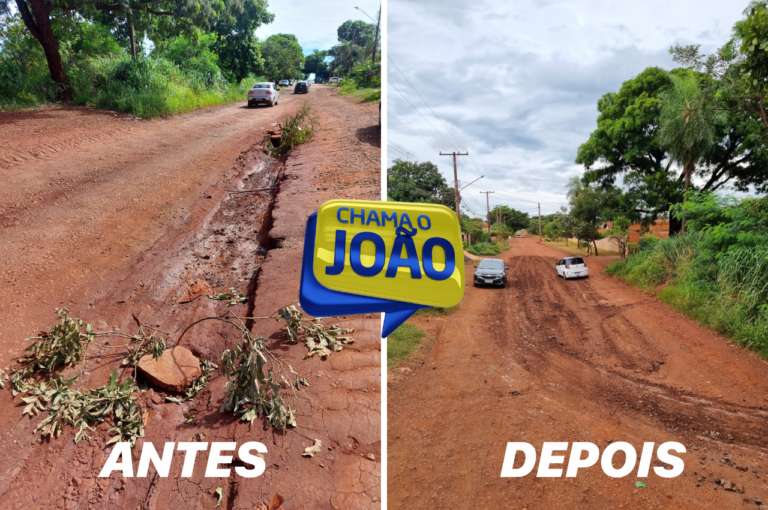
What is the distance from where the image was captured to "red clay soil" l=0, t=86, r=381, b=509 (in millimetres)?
A: 3004

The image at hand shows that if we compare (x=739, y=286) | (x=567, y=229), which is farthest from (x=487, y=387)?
(x=567, y=229)

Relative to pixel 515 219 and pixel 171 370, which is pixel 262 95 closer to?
pixel 171 370

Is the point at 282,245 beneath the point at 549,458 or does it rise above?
above

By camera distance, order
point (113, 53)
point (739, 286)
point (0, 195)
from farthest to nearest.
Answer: point (113, 53)
point (739, 286)
point (0, 195)

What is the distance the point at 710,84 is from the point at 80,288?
15418 millimetres

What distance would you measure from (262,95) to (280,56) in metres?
18.3

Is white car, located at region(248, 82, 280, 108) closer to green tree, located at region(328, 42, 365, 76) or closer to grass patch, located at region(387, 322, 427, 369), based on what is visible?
grass patch, located at region(387, 322, 427, 369)

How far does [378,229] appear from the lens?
60.0 inches

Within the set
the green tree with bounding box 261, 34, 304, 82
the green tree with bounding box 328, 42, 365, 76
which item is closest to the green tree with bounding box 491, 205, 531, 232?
the green tree with bounding box 328, 42, 365, 76

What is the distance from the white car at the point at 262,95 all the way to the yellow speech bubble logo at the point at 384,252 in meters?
19.5

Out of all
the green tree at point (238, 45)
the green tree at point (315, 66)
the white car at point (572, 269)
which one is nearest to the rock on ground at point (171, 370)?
the white car at point (572, 269)

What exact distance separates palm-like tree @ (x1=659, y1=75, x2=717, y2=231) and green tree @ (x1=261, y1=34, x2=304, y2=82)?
25078mm

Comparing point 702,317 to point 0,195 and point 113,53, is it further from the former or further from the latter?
point 113,53

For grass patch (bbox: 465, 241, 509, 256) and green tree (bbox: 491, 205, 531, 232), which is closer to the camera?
grass patch (bbox: 465, 241, 509, 256)
